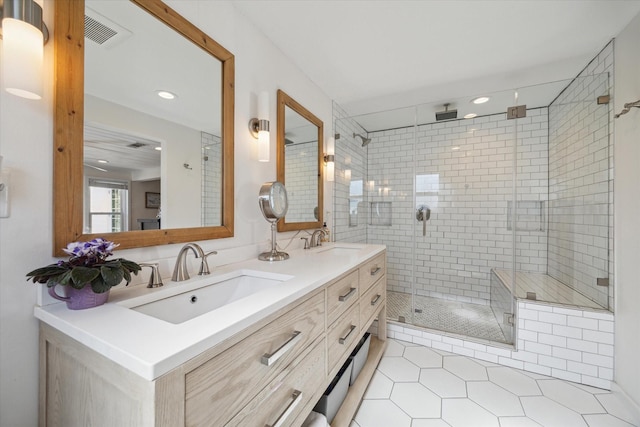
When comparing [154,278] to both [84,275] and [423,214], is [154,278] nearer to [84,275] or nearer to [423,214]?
[84,275]

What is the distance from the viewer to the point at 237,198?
145 centimetres

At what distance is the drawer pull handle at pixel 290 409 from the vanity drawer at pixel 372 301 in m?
0.73

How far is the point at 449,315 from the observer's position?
8.34 ft

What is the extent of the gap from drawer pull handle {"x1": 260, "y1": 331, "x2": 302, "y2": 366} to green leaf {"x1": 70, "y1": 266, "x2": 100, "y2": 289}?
1.65 ft

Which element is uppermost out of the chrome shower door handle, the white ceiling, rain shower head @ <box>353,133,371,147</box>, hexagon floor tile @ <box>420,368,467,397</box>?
the white ceiling

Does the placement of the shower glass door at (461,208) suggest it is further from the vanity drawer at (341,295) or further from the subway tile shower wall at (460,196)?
the vanity drawer at (341,295)

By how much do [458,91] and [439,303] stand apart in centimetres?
227

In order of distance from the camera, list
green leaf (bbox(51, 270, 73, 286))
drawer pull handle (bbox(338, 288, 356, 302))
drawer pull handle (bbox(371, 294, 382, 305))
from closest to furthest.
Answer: green leaf (bbox(51, 270, 73, 286))
drawer pull handle (bbox(338, 288, 356, 302))
drawer pull handle (bbox(371, 294, 382, 305))

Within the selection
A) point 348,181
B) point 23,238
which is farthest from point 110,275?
point 348,181

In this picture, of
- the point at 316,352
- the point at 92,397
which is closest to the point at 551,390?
the point at 316,352

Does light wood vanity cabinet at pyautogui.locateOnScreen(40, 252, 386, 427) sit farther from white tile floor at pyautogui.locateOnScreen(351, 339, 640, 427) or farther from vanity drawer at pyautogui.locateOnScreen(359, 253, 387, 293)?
white tile floor at pyautogui.locateOnScreen(351, 339, 640, 427)

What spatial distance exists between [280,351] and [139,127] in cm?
101

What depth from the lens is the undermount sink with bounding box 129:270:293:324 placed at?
0.87 m

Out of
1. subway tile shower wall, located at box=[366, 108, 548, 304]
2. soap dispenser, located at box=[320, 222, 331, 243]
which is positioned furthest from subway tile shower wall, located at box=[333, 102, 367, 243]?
soap dispenser, located at box=[320, 222, 331, 243]
